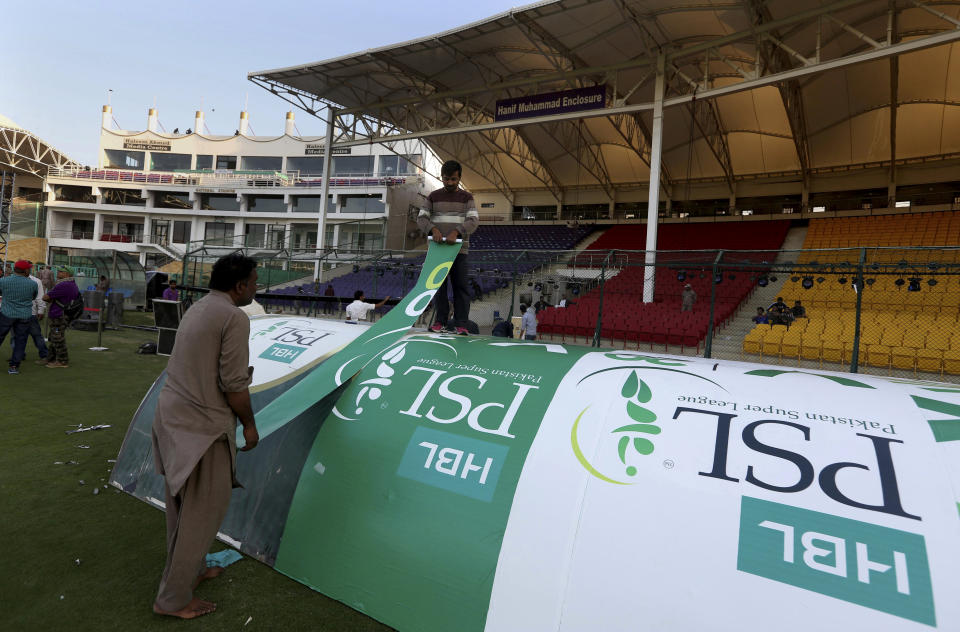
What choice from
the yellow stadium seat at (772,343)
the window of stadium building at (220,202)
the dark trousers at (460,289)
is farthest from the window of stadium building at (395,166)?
the dark trousers at (460,289)

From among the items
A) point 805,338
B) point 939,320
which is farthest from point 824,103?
point 805,338

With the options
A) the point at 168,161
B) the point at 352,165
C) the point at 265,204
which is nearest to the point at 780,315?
the point at 352,165

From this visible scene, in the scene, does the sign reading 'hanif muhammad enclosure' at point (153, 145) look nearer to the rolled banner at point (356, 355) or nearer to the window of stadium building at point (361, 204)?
the window of stadium building at point (361, 204)

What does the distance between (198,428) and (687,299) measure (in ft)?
37.3

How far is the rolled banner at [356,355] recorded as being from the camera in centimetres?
279

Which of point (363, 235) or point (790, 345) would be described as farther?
point (363, 235)

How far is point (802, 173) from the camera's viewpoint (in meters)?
22.8

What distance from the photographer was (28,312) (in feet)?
25.3

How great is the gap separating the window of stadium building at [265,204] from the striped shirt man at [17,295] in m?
31.5

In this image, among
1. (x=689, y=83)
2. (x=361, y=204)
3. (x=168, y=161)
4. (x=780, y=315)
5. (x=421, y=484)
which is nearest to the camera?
(x=421, y=484)

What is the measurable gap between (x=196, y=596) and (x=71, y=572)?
83 cm

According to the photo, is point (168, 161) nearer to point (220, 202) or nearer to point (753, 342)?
point (220, 202)

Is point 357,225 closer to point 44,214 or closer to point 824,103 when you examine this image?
point 824,103

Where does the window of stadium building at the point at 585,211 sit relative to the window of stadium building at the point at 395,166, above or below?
below
